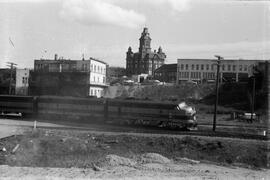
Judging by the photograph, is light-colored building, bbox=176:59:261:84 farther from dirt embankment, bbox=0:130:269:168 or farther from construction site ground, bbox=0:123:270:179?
construction site ground, bbox=0:123:270:179

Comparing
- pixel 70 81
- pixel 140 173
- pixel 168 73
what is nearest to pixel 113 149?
pixel 140 173

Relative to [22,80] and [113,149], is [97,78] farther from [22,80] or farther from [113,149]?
[113,149]

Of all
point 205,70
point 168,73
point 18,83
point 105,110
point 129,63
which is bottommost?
point 105,110

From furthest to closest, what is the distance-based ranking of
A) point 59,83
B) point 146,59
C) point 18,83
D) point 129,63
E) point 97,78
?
point 129,63 < point 146,59 < point 97,78 < point 18,83 < point 59,83

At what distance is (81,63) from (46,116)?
43601mm

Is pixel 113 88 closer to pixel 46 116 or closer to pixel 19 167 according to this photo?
pixel 46 116

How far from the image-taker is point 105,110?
36.0 m

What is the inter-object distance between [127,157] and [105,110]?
18.6 metres

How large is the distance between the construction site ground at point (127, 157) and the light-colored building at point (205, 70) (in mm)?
70495

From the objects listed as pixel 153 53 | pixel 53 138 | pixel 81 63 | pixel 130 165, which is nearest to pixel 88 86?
pixel 81 63

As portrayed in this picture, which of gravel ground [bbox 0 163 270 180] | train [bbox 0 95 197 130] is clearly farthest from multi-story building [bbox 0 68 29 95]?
gravel ground [bbox 0 163 270 180]

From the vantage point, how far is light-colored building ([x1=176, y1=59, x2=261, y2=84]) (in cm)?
8869

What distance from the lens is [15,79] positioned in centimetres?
8231

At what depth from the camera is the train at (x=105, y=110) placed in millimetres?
32156
